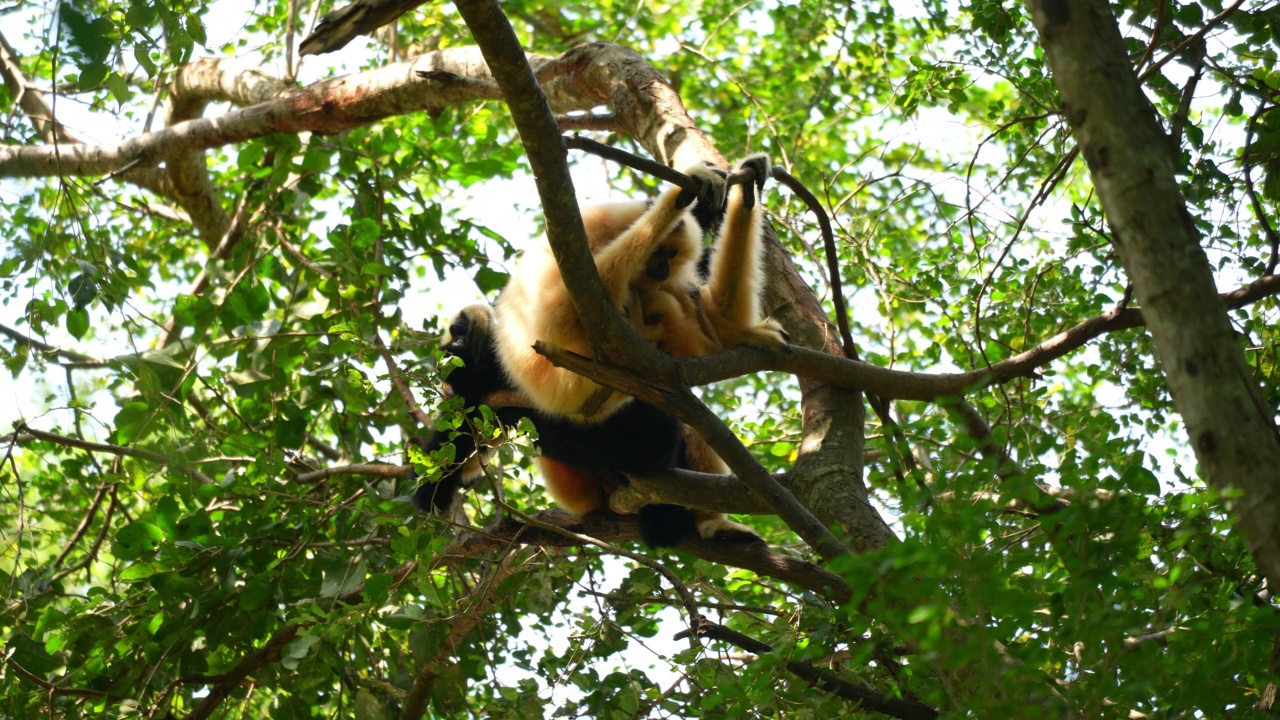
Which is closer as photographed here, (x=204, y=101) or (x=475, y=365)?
(x=475, y=365)

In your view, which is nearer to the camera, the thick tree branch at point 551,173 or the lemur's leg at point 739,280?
the thick tree branch at point 551,173

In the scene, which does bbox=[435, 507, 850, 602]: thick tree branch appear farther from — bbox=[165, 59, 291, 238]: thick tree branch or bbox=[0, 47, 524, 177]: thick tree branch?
bbox=[165, 59, 291, 238]: thick tree branch

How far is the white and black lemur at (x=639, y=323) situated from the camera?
151 inches

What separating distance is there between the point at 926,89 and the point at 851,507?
2199 millimetres

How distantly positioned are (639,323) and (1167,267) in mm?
2753

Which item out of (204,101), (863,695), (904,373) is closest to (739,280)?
(904,373)

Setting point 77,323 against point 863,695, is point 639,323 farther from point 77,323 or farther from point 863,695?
point 77,323

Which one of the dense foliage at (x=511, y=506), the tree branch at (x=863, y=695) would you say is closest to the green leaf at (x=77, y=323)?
the dense foliage at (x=511, y=506)

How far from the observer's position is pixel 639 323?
167 inches

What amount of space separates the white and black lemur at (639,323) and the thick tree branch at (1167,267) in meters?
2.01

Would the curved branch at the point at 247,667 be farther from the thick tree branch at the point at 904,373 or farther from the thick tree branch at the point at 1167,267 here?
the thick tree branch at the point at 1167,267

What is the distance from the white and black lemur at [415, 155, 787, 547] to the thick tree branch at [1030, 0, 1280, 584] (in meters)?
2.01

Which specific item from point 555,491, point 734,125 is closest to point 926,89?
point 555,491

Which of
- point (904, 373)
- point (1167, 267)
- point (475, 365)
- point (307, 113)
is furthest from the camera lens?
point (307, 113)
